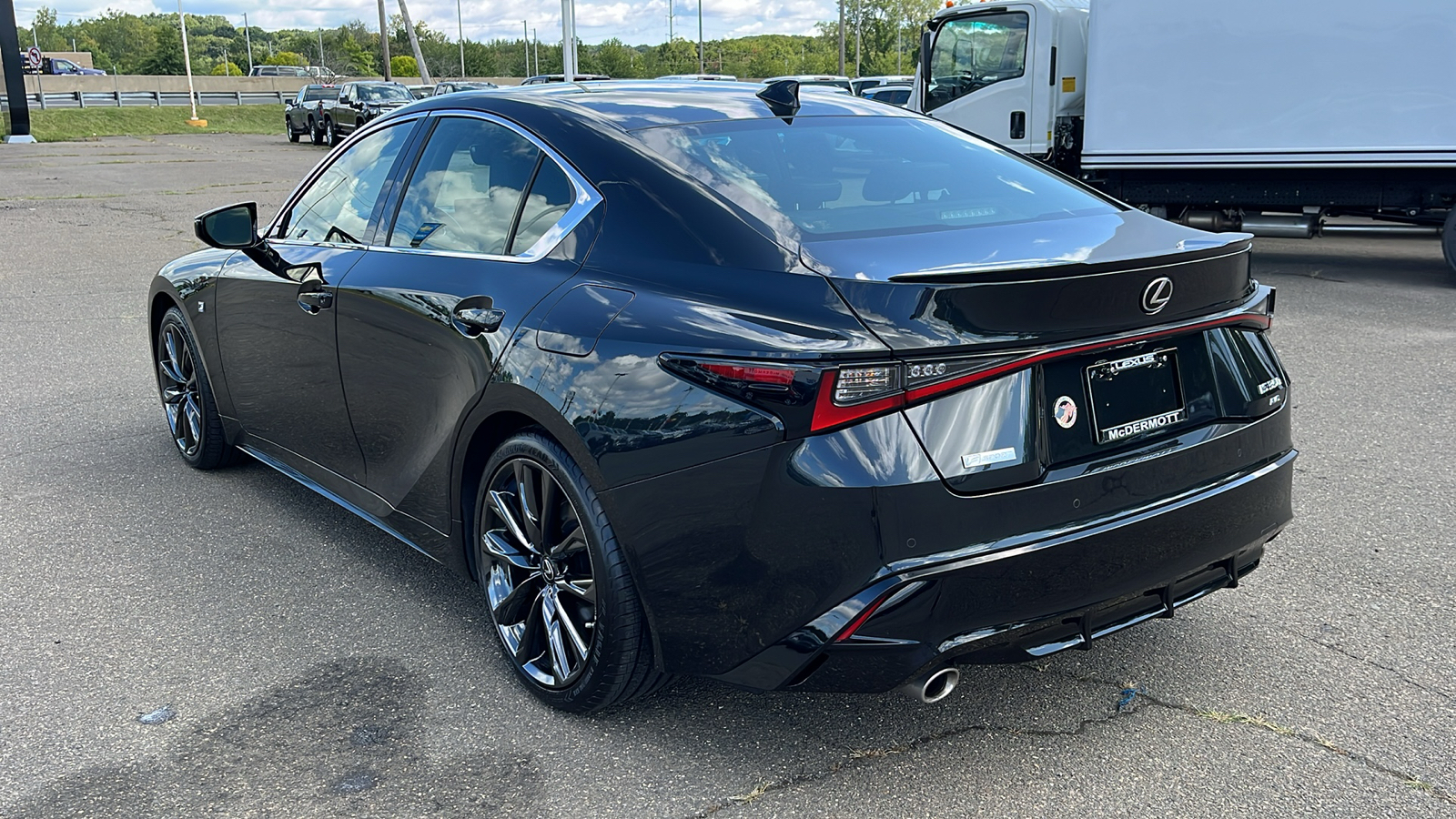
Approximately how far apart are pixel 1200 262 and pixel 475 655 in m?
2.28

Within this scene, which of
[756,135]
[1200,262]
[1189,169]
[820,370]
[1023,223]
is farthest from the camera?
[1189,169]

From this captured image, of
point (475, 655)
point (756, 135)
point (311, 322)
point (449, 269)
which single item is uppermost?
point (756, 135)

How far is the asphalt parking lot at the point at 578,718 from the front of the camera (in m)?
2.82

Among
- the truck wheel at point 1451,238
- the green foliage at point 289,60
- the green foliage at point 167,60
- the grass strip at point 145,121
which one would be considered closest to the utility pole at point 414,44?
the grass strip at point 145,121

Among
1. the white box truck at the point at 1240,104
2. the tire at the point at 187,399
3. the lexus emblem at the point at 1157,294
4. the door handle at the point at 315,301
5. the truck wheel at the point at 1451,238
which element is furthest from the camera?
the truck wheel at the point at 1451,238

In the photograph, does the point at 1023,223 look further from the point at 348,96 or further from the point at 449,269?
the point at 348,96

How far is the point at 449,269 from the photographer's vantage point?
3.50 m

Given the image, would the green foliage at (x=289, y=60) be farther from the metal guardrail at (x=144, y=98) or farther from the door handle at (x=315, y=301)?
the door handle at (x=315, y=301)

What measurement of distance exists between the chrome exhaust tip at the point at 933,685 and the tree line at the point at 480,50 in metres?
72.4

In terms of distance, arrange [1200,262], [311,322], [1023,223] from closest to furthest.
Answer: [1200,262] < [1023,223] < [311,322]

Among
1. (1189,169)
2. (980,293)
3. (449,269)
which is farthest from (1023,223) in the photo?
(1189,169)

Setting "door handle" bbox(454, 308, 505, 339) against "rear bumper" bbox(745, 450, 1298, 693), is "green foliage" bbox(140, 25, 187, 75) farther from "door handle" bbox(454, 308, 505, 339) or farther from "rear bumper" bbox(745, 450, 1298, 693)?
"rear bumper" bbox(745, 450, 1298, 693)

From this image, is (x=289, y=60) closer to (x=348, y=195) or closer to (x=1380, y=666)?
(x=348, y=195)

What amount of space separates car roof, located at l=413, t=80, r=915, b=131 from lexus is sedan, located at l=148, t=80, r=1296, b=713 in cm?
2
